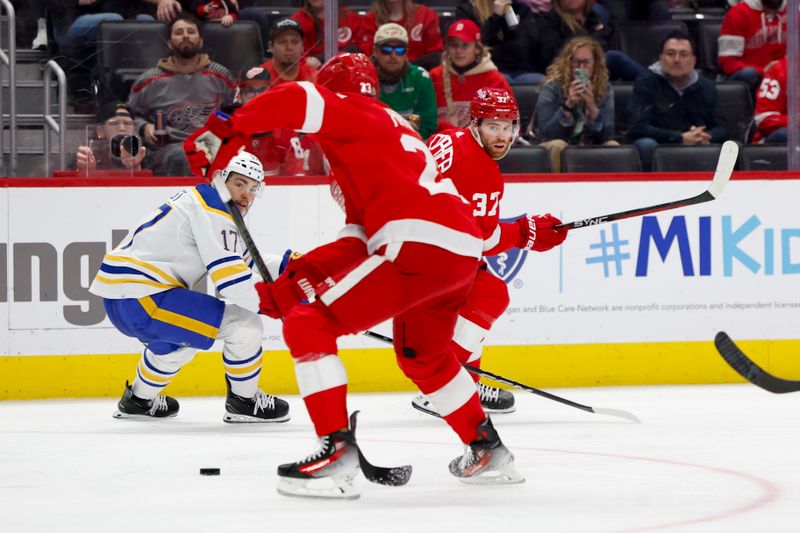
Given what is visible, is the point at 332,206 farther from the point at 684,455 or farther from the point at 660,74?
the point at 684,455

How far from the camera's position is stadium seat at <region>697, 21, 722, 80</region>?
6439 mm

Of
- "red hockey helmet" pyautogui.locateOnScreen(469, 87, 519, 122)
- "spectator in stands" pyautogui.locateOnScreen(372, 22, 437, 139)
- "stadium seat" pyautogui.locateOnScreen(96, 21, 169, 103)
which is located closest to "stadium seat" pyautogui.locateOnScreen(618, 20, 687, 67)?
"spectator in stands" pyautogui.locateOnScreen(372, 22, 437, 139)

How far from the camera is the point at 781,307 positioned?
5.90 metres

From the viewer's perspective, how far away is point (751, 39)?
21.1 feet

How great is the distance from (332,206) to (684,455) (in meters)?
2.21

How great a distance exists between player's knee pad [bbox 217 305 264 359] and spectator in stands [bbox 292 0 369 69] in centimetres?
131

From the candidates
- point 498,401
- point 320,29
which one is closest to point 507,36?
point 320,29

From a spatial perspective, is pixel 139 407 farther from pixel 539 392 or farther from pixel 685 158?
pixel 685 158

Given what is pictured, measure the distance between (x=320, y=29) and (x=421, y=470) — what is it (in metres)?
2.55

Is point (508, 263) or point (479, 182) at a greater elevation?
point (479, 182)

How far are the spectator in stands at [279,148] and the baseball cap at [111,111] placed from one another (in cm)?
43

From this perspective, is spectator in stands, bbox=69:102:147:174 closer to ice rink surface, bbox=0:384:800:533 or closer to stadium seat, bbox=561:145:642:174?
ice rink surface, bbox=0:384:800:533

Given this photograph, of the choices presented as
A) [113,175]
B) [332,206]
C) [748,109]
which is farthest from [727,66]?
[113,175]

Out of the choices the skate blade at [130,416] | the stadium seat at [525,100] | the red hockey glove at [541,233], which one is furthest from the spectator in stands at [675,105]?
the skate blade at [130,416]
